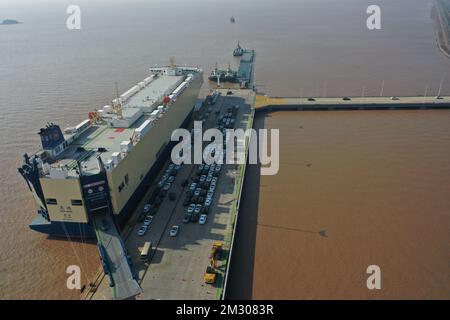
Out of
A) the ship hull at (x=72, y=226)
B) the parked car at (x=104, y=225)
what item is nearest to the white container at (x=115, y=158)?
the ship hull at (x=72, y=226)

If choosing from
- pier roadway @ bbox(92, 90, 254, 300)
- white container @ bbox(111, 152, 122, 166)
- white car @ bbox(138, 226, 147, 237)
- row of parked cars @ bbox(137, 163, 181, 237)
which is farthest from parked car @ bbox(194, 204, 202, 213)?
white container @ bbox(111, 152, 122, 166)

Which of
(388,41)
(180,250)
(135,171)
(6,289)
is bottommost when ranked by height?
(6,289)

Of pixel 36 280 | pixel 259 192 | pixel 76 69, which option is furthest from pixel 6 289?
pixel 76 69

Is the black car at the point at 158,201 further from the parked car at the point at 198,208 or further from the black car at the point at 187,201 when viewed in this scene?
the parked car at the point at 198,208

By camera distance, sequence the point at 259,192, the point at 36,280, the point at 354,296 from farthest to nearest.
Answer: the point at 259,192, the point at 36,280, the point at 354,296

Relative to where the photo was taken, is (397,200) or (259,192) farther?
(259,192)

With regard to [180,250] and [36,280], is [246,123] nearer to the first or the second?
[180,250]

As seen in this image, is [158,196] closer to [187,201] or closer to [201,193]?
[187,201]
